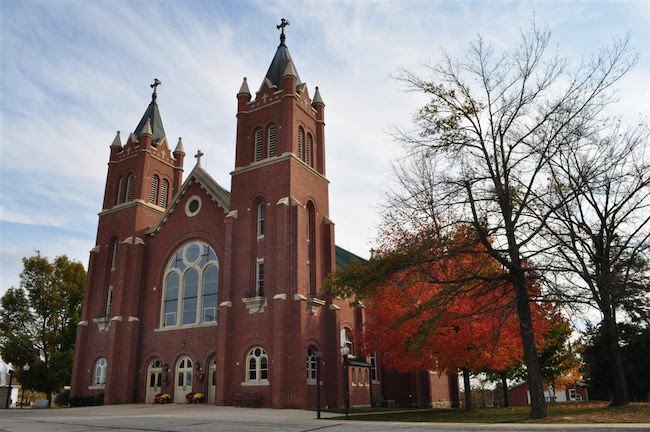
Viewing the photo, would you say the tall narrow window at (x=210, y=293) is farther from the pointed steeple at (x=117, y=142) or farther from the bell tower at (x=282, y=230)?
the pointed steeple at (x=117, y=142)

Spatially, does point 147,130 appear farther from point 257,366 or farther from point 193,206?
point 257,366

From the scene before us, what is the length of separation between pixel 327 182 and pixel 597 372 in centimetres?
2120

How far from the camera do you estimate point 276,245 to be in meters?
27.8

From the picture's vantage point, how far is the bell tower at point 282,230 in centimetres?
2606

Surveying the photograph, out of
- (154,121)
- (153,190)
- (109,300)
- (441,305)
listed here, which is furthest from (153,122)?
(441,305)

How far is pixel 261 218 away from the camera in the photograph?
2980 centimetres

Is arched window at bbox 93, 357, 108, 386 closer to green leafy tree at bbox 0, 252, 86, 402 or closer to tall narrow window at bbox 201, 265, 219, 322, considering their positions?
tall narrow window at bbox 201, 265, 219, 322

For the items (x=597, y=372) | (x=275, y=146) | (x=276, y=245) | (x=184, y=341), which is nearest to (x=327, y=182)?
(x=275, y=146)

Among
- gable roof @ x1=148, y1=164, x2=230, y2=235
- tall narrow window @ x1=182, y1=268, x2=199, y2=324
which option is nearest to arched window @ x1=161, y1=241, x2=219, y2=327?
tall narrow window @ x1=182, y1=268, x2=199, y2=324

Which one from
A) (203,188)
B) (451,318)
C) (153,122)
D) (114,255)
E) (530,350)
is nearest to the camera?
(530,350)

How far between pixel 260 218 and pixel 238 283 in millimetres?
3829

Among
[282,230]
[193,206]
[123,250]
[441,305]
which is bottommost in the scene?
[441,305]

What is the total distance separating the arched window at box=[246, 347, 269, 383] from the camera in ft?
86.6

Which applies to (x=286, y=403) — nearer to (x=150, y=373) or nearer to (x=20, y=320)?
(x=150, y=373)
